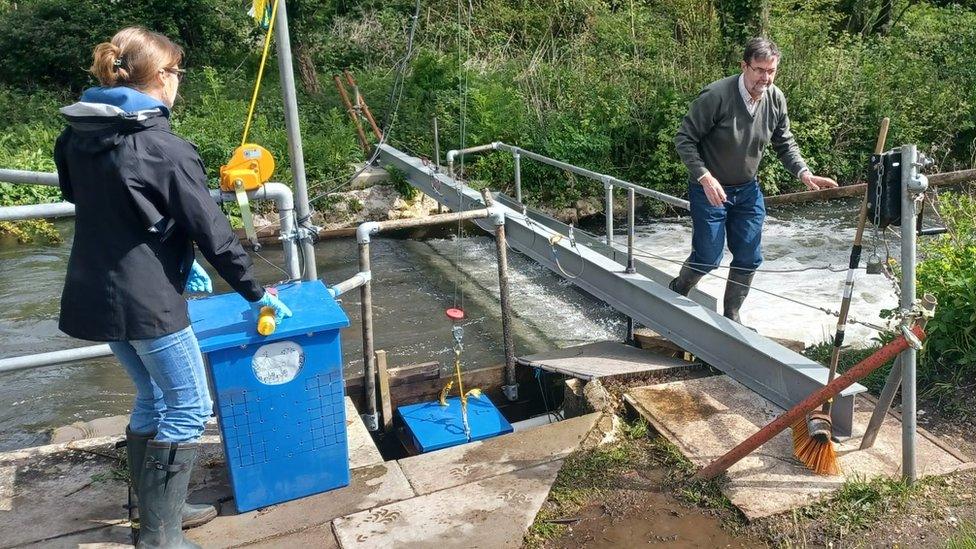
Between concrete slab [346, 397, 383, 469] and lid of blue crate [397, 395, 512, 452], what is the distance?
0.40m

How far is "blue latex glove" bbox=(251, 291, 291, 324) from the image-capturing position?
3544 millimetres

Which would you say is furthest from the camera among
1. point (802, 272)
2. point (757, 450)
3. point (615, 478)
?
point (802, 272)

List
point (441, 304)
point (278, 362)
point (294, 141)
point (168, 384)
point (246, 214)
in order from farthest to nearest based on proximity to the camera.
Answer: point (441, 304)
point (294, 141)
point (246, 214)
point (278, 362)
point (168, 384)

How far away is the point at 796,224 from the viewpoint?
11.7 metres

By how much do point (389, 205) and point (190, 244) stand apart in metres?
9.23

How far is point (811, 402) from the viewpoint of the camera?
12.1ft

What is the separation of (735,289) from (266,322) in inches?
132

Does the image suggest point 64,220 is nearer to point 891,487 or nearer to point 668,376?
point 668,376

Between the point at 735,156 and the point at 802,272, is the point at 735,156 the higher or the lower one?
the higher one

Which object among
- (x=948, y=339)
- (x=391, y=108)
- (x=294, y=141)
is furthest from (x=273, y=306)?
(x=391, y=108)

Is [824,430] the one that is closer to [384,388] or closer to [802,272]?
[384,388]

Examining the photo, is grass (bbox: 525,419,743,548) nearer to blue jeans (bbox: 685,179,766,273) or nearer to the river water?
blue jeans (bbox: 685,179,766,273)

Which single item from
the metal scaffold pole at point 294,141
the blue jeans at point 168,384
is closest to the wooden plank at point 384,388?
the metal scaffold pole at point 294,141

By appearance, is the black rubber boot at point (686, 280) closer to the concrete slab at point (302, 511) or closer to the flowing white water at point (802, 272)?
the flowing white water at point (802, 272)
